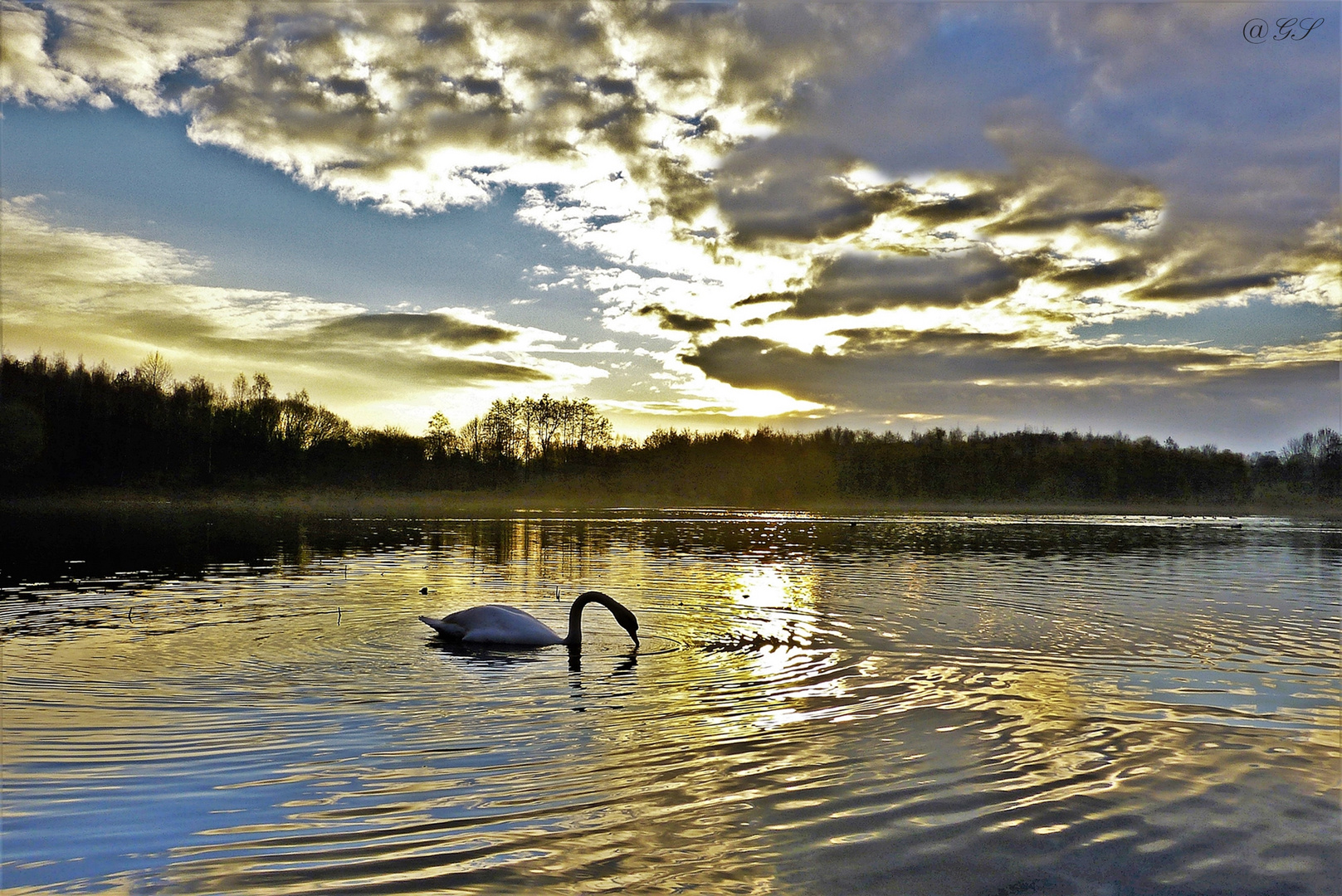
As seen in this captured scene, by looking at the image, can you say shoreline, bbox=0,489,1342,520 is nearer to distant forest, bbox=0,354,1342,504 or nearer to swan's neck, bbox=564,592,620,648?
distant forest, bbox=0,354,1342,504

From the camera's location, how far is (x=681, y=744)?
724 cm

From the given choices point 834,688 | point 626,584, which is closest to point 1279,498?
point 626,584

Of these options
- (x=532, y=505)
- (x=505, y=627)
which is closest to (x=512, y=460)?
(x=532, y=505)

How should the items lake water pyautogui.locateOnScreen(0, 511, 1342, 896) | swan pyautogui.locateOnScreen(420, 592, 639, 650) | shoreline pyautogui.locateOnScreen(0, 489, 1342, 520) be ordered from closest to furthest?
lake water pyautogui.locateOnScreen(0, 511, 1342, 896) → swan pyautogui.locateOnScreen(420, 592, 639, 650) → shoreline pyautogui.locateOnScreen(0, 489, 1342, 520)

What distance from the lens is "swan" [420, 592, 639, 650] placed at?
12195 millimetres

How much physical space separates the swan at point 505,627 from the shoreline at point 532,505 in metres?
49.4

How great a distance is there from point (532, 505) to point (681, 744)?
71.7 m

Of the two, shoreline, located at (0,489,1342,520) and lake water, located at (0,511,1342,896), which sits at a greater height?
shoreline, located at (0,489,1342,520)

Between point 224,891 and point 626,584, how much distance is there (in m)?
14.7

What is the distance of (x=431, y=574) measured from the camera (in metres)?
21.3

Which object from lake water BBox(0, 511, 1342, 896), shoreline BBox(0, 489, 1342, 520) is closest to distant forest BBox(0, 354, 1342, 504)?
shoreline BBox(0, 489, 1342, 520)

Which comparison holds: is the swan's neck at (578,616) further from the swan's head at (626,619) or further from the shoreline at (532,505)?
the shoreline at (532,505)

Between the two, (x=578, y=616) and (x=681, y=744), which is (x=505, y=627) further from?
(x=681, y=744)

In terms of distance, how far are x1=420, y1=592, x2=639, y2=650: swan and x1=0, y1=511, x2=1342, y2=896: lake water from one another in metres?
0.29
